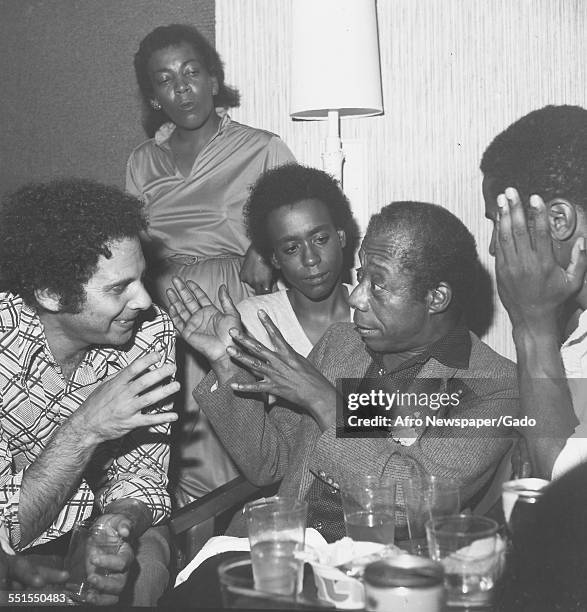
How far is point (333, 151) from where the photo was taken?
2.01 m

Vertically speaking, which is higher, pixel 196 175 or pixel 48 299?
pixel 196 175

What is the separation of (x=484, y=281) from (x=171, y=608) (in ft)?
5.02

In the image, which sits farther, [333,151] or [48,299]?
[333,151]

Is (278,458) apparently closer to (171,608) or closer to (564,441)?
(564,441)

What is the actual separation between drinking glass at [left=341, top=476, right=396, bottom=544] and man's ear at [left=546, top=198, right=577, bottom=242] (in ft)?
1.82

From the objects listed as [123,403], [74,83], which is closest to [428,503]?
[123,403]

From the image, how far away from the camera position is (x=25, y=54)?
214 cm

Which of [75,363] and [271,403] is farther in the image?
[271,403]

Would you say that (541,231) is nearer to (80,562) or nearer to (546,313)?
(546,313)

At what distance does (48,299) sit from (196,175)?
2.49ft

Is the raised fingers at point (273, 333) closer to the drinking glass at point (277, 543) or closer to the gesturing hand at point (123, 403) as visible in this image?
the gesturing hand at point (123, 403)

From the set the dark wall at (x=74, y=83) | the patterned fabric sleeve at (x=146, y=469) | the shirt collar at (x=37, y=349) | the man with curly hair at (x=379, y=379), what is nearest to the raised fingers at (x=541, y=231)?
the man with curly hair at (x=379, y=379)

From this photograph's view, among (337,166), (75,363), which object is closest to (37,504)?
(75,363)

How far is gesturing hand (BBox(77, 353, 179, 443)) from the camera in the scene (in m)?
1.14
